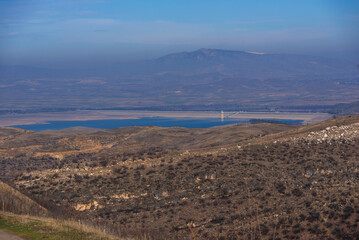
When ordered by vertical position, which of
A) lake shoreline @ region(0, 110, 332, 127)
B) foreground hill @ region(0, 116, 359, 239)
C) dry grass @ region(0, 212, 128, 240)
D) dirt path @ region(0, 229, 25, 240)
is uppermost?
dirt path @ region(0, 229, 25, 240)

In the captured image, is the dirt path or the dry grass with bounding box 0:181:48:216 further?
the dry grass with bounding box 0:181:48:216

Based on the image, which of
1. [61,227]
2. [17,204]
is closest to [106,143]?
[17,204]

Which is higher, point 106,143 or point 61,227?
point 61,227

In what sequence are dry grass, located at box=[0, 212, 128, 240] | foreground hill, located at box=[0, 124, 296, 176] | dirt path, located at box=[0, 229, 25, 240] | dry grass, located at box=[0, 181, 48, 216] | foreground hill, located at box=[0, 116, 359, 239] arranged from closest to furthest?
dirt path, located at box=[0, 229, 25, 240]
dry grass, located at box=[0, 212, 128, 240]
foreground hill, located at box=[0, 116, 359, 239]
dry grass, located at box=[0, 181, 48, 216]
foreground hill, located at box=[0, 124, 296, 176]

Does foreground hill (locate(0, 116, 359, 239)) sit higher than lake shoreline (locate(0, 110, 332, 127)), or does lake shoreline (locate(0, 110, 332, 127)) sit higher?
foreground hill (locate(0, 116, 359, 239))

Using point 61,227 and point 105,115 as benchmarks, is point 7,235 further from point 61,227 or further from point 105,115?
point 105,115

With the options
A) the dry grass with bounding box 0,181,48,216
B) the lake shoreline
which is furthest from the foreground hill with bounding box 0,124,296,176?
the lake shoreline

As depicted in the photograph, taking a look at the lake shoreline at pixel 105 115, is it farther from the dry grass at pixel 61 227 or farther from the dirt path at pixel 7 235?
the dirt path at pixel 7 235

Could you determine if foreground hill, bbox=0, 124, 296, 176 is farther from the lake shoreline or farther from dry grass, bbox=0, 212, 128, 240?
the lake shoreline

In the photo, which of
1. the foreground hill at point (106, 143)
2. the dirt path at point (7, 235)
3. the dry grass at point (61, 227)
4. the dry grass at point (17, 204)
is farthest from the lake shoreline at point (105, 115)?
the dirt path at point (7, 235)
